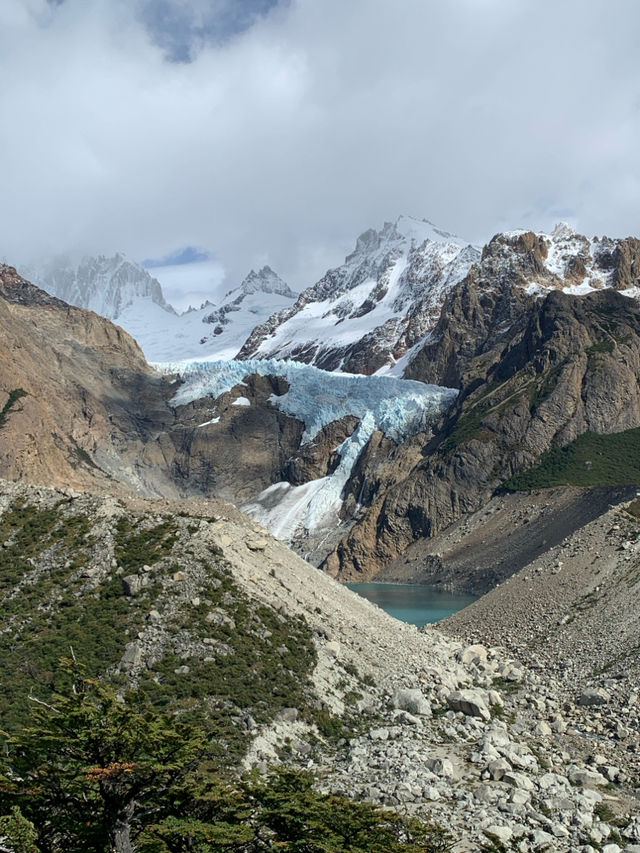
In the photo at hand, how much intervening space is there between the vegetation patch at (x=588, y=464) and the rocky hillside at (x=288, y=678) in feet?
354

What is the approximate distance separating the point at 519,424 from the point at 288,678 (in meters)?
150

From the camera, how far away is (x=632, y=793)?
106ft

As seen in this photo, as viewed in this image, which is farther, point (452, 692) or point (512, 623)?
point (512, 623)

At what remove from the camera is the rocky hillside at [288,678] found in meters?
29.4

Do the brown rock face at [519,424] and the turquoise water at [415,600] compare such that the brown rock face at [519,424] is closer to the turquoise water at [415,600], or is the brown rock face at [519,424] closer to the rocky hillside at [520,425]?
the rocky hillside at [520,425]

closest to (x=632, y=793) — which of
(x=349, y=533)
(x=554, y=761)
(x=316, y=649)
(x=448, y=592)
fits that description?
(x=554, y=761)

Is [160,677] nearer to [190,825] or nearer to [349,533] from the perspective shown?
[190,825]

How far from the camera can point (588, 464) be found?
15788 cm

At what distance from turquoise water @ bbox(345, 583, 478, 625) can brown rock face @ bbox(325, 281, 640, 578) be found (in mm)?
24964

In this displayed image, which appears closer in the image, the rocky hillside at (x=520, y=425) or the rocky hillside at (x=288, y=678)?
the rocky hillside at (x=288, y=678)

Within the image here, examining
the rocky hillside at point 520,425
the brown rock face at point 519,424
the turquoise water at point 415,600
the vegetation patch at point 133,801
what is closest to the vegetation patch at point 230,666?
the vegetation patch at point 133,801

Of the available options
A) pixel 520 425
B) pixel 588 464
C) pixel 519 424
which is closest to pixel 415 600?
pixel 588 464

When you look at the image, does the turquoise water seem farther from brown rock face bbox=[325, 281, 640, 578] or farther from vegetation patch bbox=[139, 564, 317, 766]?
vegetation patch bbox=[139, 564, 317, 766]

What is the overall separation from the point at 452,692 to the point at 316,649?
7186 mm
